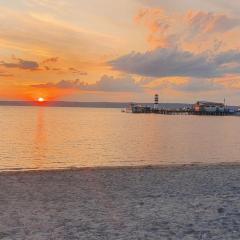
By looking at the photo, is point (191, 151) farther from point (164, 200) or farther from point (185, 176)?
point (164, 200)

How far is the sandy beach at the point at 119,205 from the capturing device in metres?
9.38

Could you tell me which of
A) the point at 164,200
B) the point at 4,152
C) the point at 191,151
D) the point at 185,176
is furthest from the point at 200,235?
the point at 191,151

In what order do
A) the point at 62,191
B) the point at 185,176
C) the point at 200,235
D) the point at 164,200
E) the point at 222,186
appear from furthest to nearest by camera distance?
1. the point at 185,176
2. the point at 222,186
3. the point at 62,191
4. the point at 164,200
5. the point at 200,235

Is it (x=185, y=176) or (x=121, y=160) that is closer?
(x=185, y=176)

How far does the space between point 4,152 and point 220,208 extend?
104ft

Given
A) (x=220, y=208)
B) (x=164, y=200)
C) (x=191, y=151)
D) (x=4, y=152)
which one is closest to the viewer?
(x=220, y=208)

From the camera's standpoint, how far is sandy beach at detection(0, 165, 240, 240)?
9375 mm

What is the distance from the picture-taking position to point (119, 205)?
11805 millimetres

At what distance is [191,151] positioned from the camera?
47.5m

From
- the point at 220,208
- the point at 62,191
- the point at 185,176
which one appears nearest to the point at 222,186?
the point at 185,176

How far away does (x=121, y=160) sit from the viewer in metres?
37.6

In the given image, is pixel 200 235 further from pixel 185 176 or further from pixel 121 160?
pixel 121 160

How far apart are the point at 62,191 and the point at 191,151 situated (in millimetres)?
34729

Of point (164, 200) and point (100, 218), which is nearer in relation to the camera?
point (100, 218)
